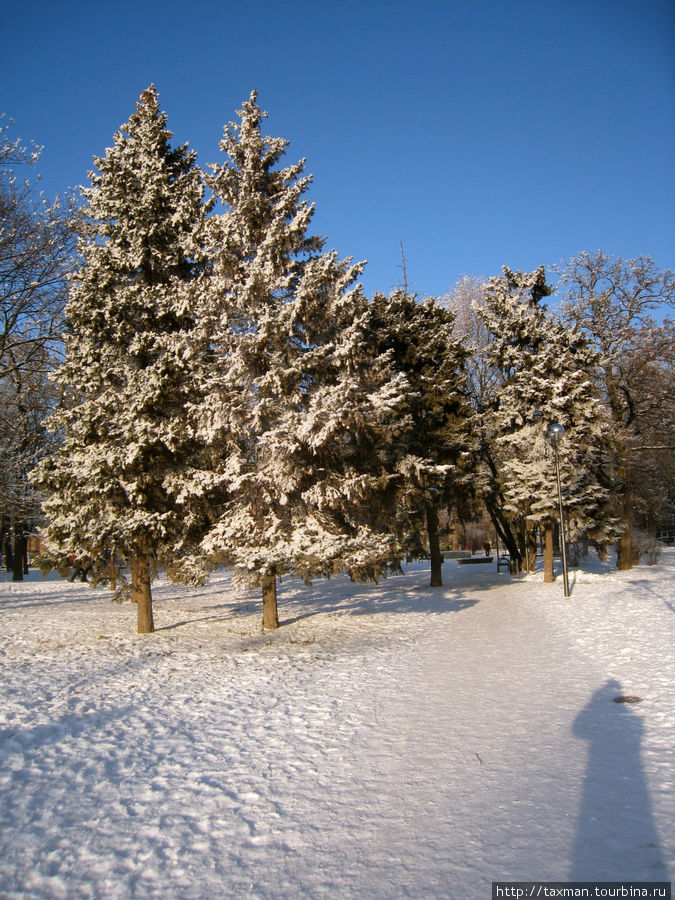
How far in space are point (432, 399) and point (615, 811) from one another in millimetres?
17433

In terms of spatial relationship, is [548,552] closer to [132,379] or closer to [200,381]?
[200,381]

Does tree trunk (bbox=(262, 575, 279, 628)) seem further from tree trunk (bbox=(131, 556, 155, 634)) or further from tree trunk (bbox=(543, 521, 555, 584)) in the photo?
tree trunk (bbox=(543, 521, 555, 584))

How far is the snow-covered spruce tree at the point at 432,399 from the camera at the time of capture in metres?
20.4

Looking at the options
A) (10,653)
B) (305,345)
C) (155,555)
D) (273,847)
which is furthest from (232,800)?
(305,345)

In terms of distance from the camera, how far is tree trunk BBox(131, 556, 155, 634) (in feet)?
42.9

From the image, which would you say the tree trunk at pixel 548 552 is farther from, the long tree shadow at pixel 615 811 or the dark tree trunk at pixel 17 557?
the dark tree trunk at pixel 17 557

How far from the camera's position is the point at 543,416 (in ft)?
66.1

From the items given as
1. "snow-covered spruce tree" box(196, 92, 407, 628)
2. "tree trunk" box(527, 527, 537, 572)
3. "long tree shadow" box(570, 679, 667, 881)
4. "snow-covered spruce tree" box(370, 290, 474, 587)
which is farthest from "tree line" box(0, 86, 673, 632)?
"tree trunk" box(527, 527, 537, 572)

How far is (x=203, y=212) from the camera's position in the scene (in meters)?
13.9

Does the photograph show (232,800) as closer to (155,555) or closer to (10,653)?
(10,653)

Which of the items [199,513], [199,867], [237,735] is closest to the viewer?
[199,867]

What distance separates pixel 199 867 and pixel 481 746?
301 centimetres

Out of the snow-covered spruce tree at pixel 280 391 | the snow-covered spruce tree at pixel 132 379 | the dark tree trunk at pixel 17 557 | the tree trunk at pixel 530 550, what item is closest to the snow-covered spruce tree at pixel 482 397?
the tree trunk at pixel 530 550

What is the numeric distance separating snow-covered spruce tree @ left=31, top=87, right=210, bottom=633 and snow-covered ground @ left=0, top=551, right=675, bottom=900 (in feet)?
8.34
